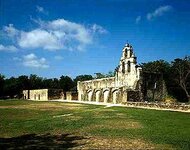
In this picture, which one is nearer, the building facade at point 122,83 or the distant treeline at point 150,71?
the building facade at point 122,83

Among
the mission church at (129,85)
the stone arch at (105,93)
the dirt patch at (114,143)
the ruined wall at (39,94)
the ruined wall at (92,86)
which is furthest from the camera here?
the ruined wall at (39,94)

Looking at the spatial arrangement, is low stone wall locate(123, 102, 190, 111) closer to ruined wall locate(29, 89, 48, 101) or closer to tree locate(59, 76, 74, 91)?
ruined wall locate(29, 89, 48, 101)

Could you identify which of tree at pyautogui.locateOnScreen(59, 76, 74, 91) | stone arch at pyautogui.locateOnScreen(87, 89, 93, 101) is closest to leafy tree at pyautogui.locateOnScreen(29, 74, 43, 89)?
tree at pyautogui.locateOnScreen(59, 76, 74, 91)

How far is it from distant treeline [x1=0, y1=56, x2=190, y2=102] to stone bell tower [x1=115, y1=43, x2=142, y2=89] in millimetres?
7257

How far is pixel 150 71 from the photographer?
6825 centimetres

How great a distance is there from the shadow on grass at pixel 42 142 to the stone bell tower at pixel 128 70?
3526 centimetres

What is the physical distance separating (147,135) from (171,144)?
6.62 ft

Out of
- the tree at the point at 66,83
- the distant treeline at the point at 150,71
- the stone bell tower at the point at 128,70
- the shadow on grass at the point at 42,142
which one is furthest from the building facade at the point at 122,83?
the tree at the point at 66,83

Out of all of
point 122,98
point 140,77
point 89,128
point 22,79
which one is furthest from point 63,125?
point 22,79

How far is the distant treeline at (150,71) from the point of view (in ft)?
183

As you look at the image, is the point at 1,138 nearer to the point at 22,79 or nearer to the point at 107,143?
the point at 107,143

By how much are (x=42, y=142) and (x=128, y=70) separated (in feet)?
130

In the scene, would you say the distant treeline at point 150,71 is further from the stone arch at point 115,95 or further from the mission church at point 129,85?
the stone arch at point 115,95

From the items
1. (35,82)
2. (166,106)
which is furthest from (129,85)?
(35,82)
